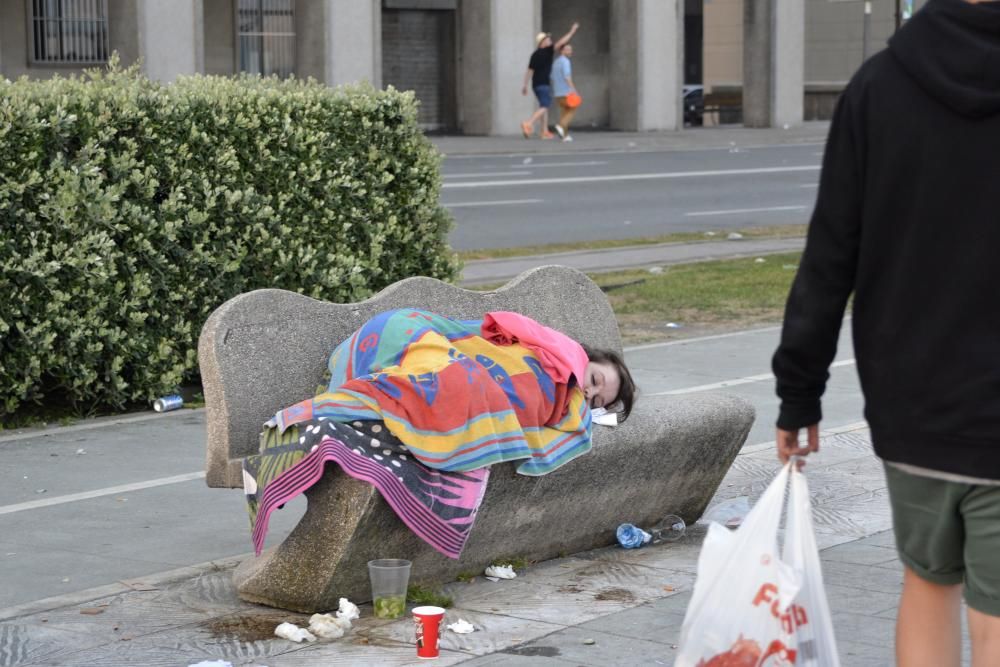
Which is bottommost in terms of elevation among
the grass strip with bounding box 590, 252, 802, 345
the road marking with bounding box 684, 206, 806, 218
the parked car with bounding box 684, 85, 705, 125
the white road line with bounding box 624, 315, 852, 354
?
the white road line with bounding box 624, 315, 852, 354

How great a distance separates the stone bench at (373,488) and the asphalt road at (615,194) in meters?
9.81

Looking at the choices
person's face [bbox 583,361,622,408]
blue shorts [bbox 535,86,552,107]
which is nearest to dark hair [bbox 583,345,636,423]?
person's face [bbox 583,361,622,408]

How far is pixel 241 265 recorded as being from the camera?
8508 mm

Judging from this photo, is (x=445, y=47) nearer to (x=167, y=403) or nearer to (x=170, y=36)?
(x=170, y=36)

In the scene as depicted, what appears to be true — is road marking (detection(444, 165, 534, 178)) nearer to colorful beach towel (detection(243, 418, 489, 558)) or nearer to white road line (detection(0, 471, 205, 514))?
white road line (detection(0, 471, 205, 514))

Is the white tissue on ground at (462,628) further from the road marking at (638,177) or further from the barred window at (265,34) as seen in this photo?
the barred window at (265,34)

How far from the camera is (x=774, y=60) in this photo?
136 feet

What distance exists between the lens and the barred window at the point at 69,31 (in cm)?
3058

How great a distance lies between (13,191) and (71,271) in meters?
0.50

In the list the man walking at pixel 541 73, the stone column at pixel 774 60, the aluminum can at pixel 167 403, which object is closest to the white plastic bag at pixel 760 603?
the aluminum can at pixel 167 403

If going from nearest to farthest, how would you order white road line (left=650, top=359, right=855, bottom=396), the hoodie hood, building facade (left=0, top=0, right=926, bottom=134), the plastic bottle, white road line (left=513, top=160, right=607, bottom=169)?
the hoodie hood < the plastic bottle < white road line (left=650, top=359, right=855, bottom=396) < white road line (left=513, top=160, right=607, bottom=169) < building facade (left=0, top=0, right=926, bottom=134)

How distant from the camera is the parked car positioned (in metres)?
45.7

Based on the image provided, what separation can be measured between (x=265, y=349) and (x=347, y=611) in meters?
1.05

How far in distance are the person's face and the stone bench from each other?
11cm
